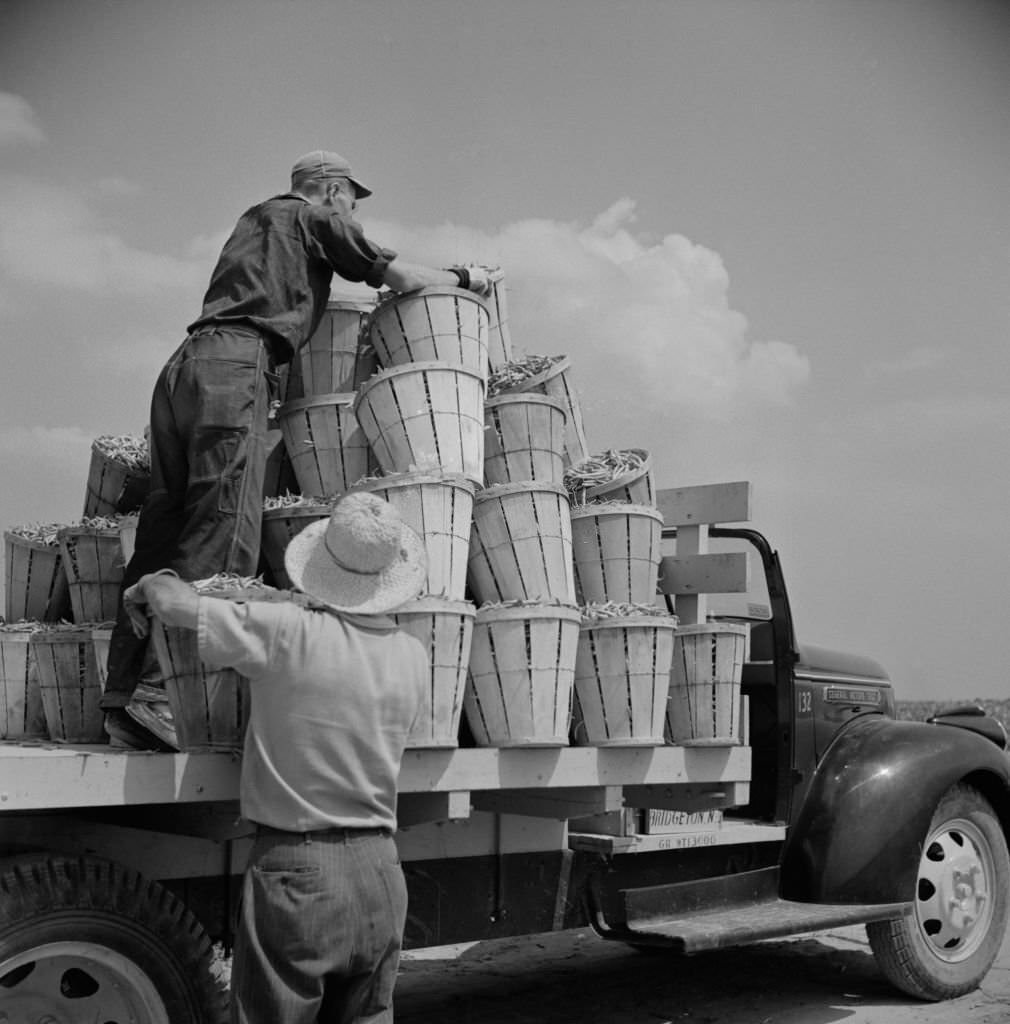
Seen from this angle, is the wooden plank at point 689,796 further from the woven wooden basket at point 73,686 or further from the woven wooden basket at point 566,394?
the woven wooden basket at point 73,686

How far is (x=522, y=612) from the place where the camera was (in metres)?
4.12

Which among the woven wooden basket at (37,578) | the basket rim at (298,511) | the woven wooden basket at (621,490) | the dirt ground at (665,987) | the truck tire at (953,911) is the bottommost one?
the dirt ground at (665,987)

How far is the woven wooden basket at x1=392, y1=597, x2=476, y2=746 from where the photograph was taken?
12.4ft

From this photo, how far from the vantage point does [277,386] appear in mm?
4371

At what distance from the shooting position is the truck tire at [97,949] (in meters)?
3.22

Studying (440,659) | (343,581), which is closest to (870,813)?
(440,659)

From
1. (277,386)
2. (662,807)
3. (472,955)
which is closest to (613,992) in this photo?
(472,955)

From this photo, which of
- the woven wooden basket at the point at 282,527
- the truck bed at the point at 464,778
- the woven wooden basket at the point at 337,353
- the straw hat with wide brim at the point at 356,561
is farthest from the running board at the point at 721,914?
the woven wooden basket at the point at 337,353

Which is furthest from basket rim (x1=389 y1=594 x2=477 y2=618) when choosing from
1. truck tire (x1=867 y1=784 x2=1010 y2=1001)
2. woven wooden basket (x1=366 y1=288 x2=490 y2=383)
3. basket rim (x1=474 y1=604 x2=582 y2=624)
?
truck tire (x1=867 y1=784 x2=1010 y2=1001)

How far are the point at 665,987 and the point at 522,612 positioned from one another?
3.12 meters

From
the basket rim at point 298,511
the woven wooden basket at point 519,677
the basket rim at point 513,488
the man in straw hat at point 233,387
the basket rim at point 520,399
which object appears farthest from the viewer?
the basket rim at point 520,399

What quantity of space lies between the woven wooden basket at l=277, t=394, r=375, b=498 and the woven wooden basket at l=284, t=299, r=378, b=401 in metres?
0.20

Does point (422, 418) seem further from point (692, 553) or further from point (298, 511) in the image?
point (692, 553)

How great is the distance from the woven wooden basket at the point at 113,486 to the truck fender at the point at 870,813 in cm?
326
